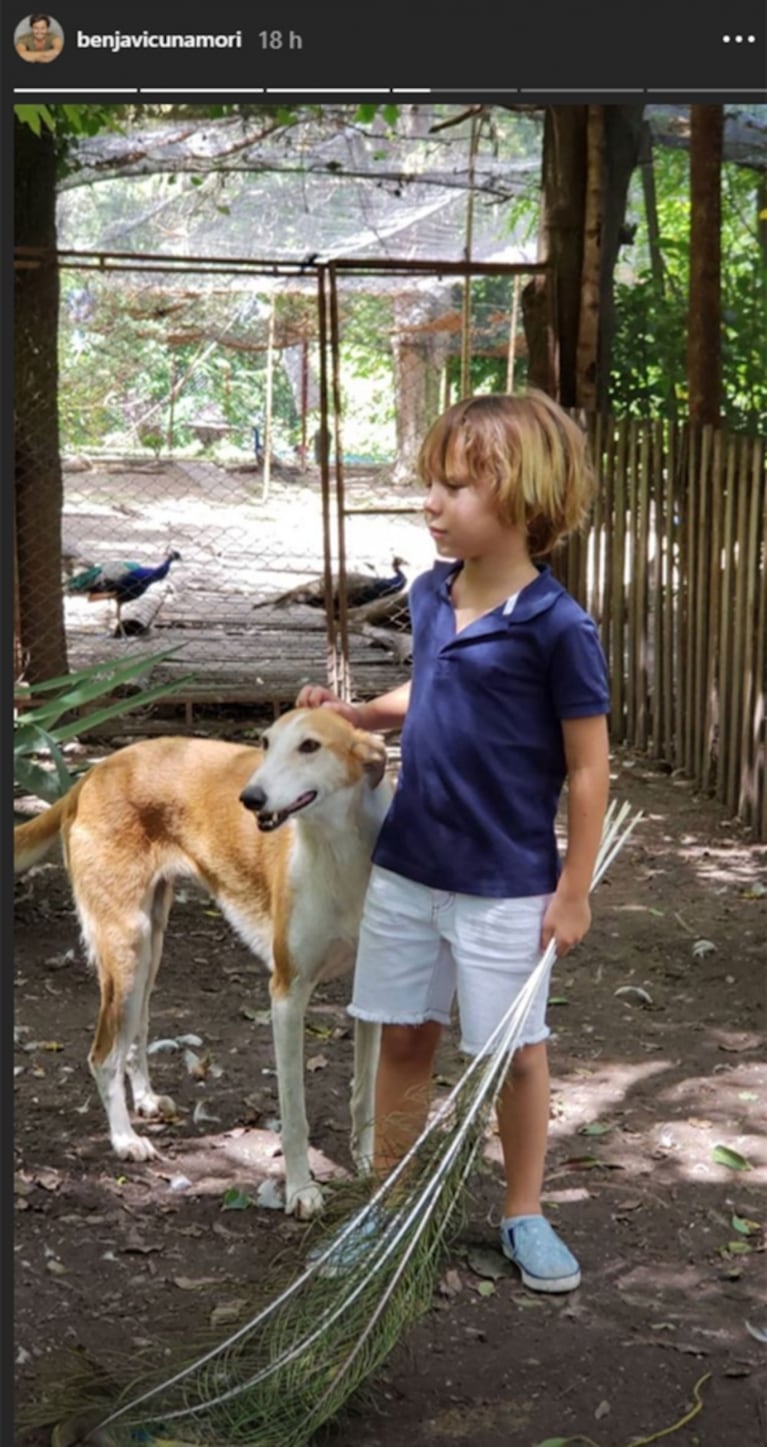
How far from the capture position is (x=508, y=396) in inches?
122

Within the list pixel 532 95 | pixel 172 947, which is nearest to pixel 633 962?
pixel 172 947

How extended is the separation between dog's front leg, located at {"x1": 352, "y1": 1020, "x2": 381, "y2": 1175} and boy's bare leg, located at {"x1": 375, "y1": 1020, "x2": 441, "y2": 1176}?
1.18 feet

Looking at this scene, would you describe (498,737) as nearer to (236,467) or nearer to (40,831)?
(40,831)

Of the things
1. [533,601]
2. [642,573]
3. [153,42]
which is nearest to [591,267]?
[642,573]

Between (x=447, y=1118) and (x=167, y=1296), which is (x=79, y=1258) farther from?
(x=447, y=1118)

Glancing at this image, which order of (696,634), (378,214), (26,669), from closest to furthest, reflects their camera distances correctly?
(696,634) < (26,669) < (378,214)

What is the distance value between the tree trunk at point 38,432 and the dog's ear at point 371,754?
17.4 ft

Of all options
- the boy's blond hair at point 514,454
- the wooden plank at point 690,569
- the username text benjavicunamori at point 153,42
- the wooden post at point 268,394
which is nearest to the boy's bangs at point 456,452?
the boy's blond hair at point 514,454

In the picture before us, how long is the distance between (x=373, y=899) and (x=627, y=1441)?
1073 mm

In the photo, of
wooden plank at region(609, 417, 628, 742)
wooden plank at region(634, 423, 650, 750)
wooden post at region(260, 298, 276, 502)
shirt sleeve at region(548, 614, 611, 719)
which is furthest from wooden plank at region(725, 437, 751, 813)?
wooden post at region(260, 298, 276, 502)

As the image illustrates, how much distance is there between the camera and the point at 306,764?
342 centimetres

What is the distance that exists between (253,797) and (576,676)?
686mm

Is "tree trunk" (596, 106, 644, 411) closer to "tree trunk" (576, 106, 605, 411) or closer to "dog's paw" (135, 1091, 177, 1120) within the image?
"tree trunk" (576, 106, 605, 411)

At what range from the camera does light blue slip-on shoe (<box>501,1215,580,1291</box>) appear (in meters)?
3.40
